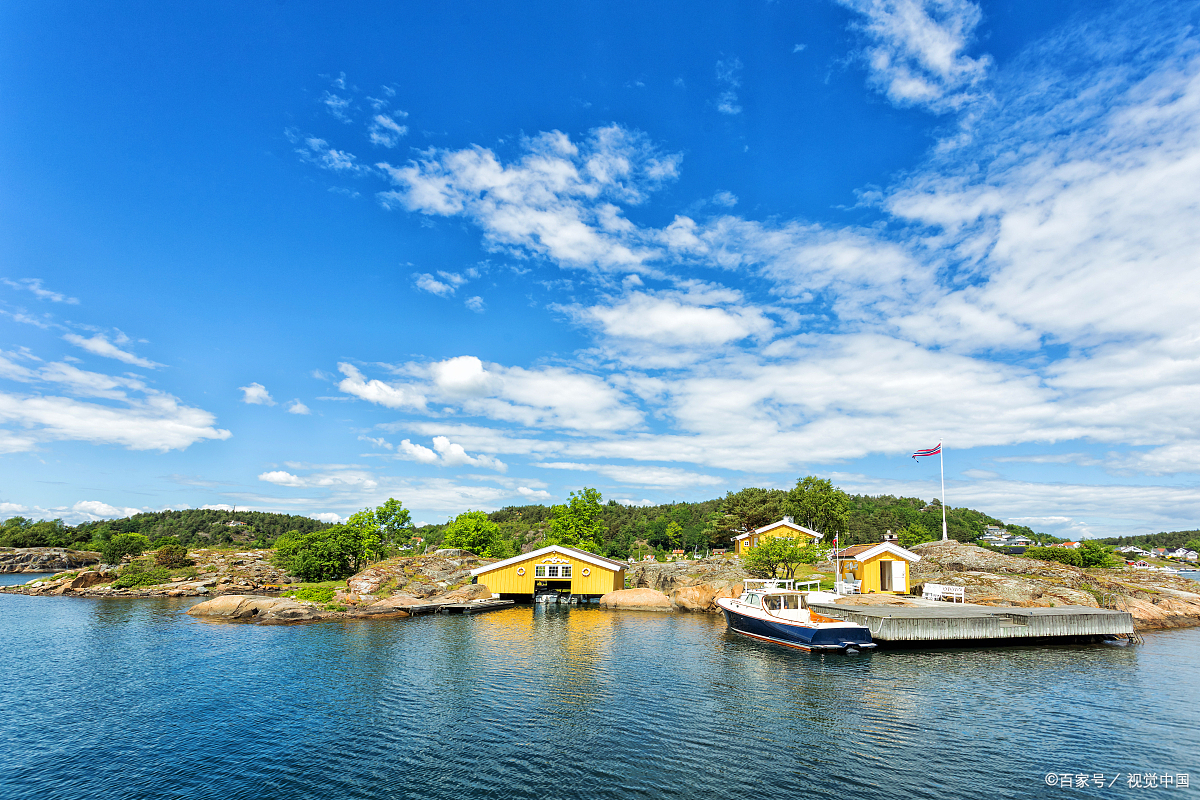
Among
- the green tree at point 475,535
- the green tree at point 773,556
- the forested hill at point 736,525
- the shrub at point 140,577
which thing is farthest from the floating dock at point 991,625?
the shrub at point 140,577

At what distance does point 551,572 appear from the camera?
240 ft

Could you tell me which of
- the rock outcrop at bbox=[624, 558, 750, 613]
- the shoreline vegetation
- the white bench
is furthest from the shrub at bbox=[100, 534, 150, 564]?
the white bench

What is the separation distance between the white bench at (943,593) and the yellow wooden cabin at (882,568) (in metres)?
4.48

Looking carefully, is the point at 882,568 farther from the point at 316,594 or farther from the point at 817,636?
the point at 316,594

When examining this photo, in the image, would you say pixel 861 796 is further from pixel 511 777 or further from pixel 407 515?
pixel 407 515

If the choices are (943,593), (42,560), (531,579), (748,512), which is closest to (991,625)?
(943,593)

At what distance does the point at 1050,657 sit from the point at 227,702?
5447 cm

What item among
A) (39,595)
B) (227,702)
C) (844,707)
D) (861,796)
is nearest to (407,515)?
(39,595)

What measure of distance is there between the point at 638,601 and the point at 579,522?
1247 inches

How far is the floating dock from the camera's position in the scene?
142 feet

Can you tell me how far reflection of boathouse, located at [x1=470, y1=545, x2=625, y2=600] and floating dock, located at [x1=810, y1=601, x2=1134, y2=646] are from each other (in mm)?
32375

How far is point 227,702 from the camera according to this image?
2841 cm

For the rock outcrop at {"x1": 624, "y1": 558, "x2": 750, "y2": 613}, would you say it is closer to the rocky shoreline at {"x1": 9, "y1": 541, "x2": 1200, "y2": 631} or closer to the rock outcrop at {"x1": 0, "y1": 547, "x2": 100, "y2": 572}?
the rocky shoreline at {"x1": 9, "y1": 541, "x2": 1200, "y2": 631}

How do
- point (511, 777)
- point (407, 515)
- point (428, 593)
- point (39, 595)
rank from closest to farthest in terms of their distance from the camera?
point (511, 777), point (428, 593), point (39, 595), point (407, 515)
